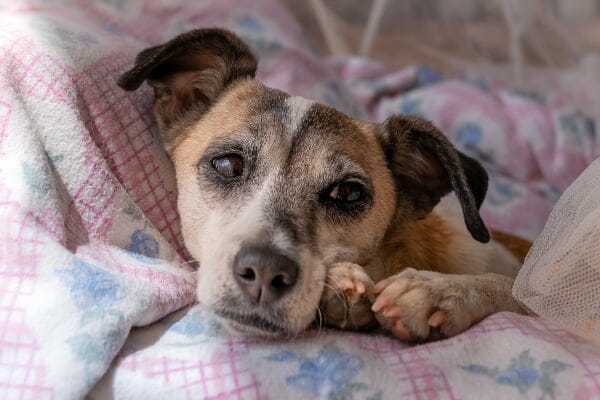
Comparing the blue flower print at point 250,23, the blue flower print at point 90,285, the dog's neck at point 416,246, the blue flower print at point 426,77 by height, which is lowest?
the blue flower print at point 250,23

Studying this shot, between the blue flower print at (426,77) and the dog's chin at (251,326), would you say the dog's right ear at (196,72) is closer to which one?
the dog's chin at (251,326)

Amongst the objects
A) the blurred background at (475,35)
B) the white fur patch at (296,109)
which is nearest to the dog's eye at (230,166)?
the white fur patch at (296,109)

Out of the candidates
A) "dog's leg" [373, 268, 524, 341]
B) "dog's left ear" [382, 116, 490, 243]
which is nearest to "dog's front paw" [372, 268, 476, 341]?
"dog's leg" [373, 268, 524, 341]

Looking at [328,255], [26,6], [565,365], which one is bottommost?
[26,6]

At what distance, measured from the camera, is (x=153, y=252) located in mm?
1864

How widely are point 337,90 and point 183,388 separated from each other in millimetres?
2129

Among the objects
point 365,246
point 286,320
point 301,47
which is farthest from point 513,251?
point 301,47

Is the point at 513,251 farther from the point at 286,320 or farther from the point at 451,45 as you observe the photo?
the point at 451,45

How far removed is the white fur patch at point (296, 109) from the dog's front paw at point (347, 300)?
46 cm

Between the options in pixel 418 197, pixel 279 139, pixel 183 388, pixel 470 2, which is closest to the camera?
pixel 183 388

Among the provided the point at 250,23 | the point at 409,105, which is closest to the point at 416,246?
A: the point at 409,105

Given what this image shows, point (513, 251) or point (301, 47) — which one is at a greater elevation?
point (513, 251)

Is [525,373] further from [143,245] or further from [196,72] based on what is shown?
[196,72]

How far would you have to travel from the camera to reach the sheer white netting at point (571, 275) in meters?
1.55
